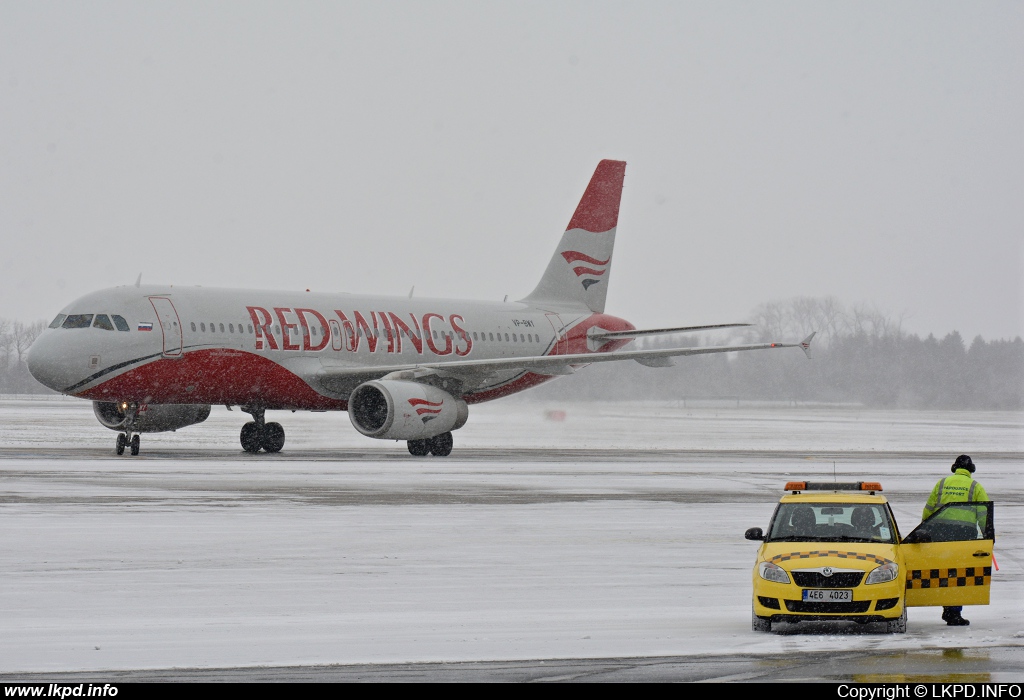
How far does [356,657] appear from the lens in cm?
988

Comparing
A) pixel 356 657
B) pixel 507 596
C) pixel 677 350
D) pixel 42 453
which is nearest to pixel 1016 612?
pixel 507 596

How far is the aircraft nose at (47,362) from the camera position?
3192 cm

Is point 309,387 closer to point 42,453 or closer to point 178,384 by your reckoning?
point 178,384

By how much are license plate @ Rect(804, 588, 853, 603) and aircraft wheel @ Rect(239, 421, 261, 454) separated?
90.3ft

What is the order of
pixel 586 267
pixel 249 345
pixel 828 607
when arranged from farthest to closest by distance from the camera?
pixel 586 267
pixel 249 345
pixel 828 607

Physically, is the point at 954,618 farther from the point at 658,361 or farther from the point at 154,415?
the point at 154,415

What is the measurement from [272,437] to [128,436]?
4372mm

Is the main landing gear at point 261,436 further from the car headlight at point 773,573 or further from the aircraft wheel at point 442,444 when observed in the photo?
the car headlight at point 773,573

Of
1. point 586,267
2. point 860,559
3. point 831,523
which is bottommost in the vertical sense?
point 860,559

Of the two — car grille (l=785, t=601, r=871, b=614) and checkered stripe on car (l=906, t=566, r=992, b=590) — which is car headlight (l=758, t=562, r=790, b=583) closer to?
car grille (l=785, t=601, r=871, b=614)

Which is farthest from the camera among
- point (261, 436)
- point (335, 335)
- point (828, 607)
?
point (261, 436)

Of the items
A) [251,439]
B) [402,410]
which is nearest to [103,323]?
[251,439]

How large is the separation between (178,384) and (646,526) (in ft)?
58.0

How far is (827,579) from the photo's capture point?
1134 cm
